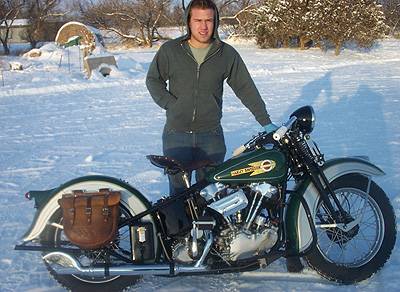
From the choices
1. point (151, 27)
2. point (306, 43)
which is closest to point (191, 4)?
point (306, 43)

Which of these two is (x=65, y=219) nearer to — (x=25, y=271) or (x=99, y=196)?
(x=99, y=196)

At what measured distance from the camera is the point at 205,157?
355 cm

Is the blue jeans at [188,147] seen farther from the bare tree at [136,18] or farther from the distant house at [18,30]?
the distant house at [18,30]

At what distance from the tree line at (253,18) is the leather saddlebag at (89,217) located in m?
21.4

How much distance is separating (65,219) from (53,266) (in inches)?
16.3

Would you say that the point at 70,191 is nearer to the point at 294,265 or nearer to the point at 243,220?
the point at 243,220

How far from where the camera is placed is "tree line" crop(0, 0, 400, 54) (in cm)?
2214

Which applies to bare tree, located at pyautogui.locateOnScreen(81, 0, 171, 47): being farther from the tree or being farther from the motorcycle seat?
the motorcycle seat

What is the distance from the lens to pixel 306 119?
10.1 ft

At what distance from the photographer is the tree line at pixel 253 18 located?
2214cm

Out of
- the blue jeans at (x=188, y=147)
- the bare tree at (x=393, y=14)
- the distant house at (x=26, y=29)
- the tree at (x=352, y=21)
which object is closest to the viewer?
the blue jeans at (x=188, y=147)

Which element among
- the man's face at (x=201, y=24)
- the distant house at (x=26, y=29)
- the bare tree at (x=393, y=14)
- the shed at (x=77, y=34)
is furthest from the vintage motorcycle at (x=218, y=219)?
the distant house at (x=26, y=29)

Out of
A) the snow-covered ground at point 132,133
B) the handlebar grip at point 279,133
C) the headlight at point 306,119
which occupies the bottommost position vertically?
the snow-covered ground at point 132,133

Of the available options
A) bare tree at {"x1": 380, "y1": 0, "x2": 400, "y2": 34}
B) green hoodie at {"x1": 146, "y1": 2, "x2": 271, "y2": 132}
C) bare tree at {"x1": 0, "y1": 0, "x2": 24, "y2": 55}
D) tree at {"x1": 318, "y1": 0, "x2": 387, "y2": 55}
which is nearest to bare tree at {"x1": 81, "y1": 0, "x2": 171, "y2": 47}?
bare tree at {"x1": 0, "y1": 0, "x2": 24, "y2": 55}
